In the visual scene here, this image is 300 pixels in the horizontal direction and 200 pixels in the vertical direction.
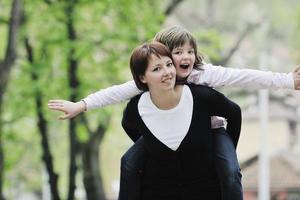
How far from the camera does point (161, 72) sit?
18.5ft

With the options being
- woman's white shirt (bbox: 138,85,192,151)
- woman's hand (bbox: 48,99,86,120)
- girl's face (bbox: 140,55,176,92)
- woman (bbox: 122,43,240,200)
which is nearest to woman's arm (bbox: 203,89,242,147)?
woman (bbox: 122,43,240,200)

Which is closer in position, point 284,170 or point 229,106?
point 229,106

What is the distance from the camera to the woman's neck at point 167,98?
5.73 metres

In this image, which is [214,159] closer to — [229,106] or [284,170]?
[229,106]

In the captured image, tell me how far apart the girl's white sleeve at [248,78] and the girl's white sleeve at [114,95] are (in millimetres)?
506

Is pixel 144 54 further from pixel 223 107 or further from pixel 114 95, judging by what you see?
pixel 223 107

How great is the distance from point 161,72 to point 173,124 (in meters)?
0.38

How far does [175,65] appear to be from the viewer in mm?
5723

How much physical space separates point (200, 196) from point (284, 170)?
3749 centimetres

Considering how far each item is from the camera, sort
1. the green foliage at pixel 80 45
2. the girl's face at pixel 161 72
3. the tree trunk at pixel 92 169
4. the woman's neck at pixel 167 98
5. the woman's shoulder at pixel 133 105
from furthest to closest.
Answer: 1. the tree trunk at pixel 92 169
2. the green foliage at pixel 80 45
3. the woman's shoulder at pixel 133 105
4. the woman's neck at pixel 167 98
5. the girl's face at pixel 161 72

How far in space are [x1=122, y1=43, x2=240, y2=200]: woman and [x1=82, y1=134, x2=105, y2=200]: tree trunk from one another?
14.2 m

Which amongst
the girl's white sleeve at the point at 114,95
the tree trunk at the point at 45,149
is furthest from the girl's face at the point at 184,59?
the tree trunk at the point at 45,149

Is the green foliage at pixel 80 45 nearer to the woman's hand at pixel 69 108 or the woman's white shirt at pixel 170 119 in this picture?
the woman's hand at pixel 69 108

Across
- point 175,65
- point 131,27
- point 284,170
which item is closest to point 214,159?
point 175,65
